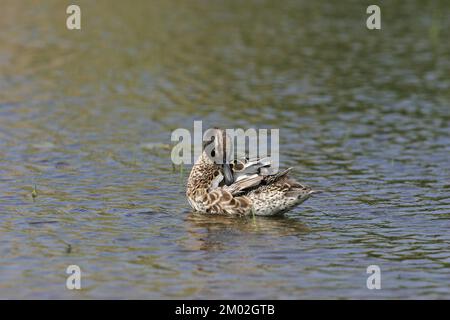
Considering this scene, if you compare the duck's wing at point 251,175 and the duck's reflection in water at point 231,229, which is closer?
the duck's reflection in water at point 231,229

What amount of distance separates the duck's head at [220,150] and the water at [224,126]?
0.61m

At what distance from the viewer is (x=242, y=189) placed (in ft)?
40.3

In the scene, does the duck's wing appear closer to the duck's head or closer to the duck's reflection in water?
the duck's head

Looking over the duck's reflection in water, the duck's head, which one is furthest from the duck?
the duck's reflection in water

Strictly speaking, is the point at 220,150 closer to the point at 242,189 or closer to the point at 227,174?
the point at 227,174

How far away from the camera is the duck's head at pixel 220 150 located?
40.7ft

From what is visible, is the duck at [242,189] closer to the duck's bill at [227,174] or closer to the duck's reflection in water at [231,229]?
the duck's bill at [227,174]

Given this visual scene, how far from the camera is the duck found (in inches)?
478

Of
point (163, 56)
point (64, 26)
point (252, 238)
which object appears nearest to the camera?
point (252, 238)

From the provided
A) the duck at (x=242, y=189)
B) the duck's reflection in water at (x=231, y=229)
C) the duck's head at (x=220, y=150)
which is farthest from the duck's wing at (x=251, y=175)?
the duck's reflection in water at (x=231, y=229)
